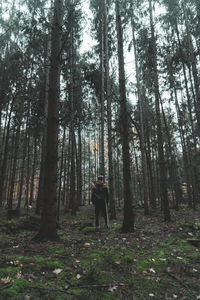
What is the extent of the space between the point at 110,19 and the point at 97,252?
13.5 m

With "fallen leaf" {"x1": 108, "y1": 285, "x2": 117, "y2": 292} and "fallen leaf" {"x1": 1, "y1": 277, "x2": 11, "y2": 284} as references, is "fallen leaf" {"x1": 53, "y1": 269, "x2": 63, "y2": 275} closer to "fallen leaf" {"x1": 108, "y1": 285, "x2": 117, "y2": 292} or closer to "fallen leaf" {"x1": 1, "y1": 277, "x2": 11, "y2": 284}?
"fallen leaf" {"x1": 1, "y1": 277, "x2": 11, "y2": 284}

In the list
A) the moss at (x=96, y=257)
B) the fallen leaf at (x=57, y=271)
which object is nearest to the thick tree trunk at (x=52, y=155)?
the moss at (x=96, y=257)

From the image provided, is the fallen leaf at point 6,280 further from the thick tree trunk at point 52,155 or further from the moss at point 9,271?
the thick tree trunk at point 52,155

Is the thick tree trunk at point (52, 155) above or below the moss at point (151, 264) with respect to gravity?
above

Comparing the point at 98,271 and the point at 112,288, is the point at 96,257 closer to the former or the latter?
the point at 98,271

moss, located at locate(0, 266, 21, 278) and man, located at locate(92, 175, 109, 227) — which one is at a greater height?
man, located at locate(92, 175, 109, 227)

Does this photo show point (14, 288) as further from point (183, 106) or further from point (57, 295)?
point (183, 106)

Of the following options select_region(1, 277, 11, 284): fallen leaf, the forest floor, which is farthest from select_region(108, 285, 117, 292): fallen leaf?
select_region(1, 277, 11, 284): fallen leaf

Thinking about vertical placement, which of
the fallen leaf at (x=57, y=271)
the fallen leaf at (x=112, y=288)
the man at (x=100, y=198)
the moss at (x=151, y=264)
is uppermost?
the man at (x=100, y=198)

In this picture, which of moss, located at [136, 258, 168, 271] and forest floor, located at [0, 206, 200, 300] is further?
moss, located at [136, 258, 168, 271]

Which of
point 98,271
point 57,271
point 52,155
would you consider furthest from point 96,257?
point 52,155

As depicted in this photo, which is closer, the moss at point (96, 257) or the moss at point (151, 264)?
the moss at point (151, 264)

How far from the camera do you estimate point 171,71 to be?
12742mm

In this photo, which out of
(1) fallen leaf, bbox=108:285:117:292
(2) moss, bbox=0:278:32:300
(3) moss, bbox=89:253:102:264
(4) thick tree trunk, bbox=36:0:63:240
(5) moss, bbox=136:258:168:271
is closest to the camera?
(2) moss, bbox=0:278:32:300
